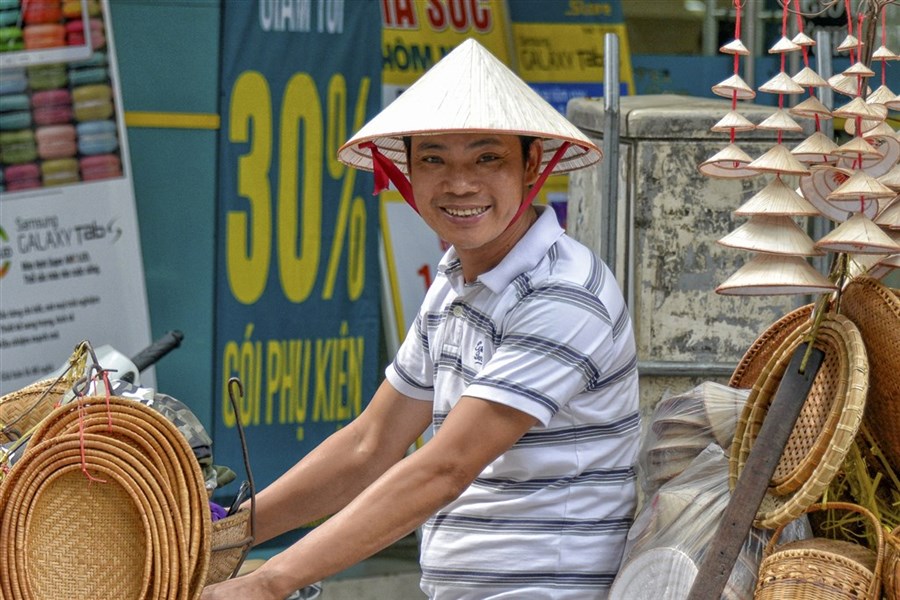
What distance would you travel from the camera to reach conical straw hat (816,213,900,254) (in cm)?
192

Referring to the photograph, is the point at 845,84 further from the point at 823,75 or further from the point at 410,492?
the point at 823,75

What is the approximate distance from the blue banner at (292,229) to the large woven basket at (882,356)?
9.15ft

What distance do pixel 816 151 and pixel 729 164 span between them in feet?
0.53

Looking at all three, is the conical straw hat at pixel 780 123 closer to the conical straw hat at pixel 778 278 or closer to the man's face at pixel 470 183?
the conical straw hat at pixel 778 278

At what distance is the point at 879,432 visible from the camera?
2088 millimetres

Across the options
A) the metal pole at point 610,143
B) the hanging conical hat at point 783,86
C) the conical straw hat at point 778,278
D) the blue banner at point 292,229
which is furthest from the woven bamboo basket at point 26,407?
the blue banner at point 292,229

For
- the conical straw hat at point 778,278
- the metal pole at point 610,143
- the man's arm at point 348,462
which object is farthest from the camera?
the metal pole at point 610,143

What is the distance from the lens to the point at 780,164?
6.67ft

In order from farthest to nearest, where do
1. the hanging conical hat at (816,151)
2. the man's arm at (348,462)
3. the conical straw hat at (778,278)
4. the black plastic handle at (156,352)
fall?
1. the black plastic handle at (156,352)
2. the man's arm at (348,462)
3. the hanging conical hat at (816,151)
4. the conical straw hat at (778,278)

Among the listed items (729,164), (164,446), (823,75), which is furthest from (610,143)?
(164,446)

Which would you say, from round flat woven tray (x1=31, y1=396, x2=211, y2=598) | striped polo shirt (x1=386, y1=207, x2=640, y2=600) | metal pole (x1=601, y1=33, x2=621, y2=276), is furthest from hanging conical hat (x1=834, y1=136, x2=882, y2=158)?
metal pole (x1=601, y1=33, x2=621, y2=276)

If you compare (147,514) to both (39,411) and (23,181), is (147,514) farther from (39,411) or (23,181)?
(23,181)

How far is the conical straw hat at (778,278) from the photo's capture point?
1994mm

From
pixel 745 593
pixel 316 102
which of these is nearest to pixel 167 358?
pixel 316 102
